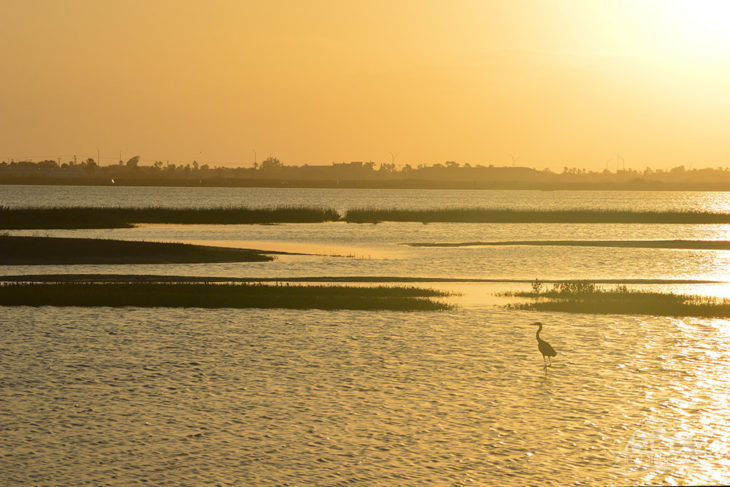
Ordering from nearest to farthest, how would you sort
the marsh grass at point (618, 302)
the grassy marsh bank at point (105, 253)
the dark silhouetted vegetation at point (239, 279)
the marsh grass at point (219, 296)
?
the marsh grass at point (618, 302)
the marsh grass at point (219, 296)
the dark silhouetted vegetation at point (239, 279)
the grassy marsh bank at point (105, 253)

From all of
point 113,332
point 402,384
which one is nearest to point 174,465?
point 402,384

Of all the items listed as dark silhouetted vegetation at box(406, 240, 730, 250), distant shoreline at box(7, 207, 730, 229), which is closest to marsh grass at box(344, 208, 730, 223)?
distant shoreline at box(7, 207, 730, 229)

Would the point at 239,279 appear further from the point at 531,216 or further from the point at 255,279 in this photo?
the point at 531,216

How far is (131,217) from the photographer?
110 m

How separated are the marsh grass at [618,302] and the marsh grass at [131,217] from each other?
6135 centimetres

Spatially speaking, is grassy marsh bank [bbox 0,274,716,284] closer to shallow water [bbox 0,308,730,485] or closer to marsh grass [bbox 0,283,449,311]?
marsh grass [bbox 0,283,449,311]

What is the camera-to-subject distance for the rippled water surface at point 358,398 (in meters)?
15.6

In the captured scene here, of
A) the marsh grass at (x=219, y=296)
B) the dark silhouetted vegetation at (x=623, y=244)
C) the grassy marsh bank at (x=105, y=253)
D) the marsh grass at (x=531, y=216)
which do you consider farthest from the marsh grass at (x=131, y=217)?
the marsh grass at (x=219, y=296)

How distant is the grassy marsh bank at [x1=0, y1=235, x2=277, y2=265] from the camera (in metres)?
56.2

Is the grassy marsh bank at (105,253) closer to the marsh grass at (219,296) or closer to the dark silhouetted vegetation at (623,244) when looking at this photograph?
the marsh grass at (219,296)

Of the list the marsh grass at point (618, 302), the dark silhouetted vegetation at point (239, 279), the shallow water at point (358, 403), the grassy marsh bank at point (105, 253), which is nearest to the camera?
the shallow water at point (358, 403)

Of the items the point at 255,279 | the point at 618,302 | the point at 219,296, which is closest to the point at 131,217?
the point at 255,279

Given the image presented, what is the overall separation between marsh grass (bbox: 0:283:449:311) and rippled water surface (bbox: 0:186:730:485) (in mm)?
1618

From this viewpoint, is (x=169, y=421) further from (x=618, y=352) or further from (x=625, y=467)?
(x=618, y=352)
